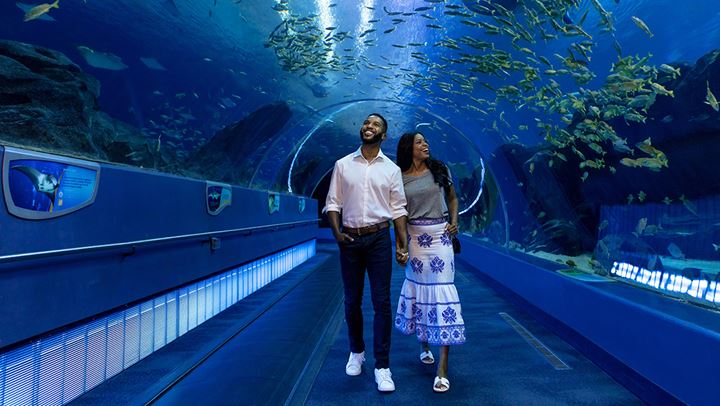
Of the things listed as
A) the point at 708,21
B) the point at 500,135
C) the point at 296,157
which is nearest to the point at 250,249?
the point at 500,135

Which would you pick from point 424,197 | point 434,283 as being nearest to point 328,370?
point 434,283

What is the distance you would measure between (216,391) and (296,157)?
16.2 m

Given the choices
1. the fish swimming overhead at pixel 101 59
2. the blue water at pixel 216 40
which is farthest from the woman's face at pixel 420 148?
the fish swimming overhead at pixel 101 59

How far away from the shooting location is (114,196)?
13.1 feet

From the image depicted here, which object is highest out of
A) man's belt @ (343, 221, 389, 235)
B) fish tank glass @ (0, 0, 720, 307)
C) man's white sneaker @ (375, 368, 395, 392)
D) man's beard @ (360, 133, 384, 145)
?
fish tank glass @ (0, 0, 720, 307)

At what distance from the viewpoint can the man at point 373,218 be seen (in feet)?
10.4

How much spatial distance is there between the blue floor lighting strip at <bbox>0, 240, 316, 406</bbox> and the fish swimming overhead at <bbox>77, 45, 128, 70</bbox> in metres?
4.00

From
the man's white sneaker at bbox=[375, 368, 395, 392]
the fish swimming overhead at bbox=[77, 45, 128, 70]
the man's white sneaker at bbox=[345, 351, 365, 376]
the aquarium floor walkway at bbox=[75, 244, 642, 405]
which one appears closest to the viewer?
the aquarium floor walkway at bbox=[75, 244, 642, 405]

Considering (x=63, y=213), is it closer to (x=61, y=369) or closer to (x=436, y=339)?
(x=61, y=369)

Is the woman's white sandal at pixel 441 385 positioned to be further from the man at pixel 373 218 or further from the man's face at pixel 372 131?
the man's face at pixel 372 131

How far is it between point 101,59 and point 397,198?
6.39m

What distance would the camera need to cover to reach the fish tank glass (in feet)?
16.7

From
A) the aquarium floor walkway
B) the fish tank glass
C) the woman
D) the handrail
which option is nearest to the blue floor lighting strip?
the aquarium floor walkway

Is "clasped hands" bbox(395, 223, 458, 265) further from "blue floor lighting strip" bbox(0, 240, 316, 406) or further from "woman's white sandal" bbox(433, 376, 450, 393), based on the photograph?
"blue floor lighting strip" bbox(0, 240, 316, 406)
